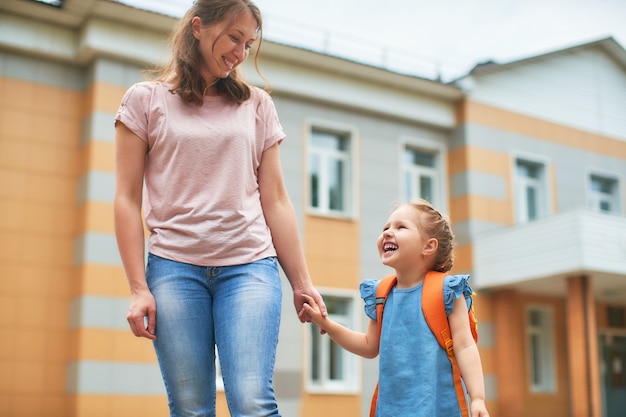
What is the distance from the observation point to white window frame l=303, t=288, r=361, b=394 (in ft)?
48.4

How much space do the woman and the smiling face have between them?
47cm

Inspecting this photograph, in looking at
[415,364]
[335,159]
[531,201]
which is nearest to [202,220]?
[415,364]

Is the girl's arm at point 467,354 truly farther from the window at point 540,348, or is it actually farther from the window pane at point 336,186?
the window at point 540,348

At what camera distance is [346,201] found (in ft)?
52.8

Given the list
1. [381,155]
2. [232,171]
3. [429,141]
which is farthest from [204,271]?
[429,141]

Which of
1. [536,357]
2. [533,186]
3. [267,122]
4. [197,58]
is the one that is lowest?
[536,357]

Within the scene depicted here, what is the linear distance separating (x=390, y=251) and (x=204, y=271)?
841mm

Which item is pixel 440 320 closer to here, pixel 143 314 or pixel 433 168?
pixel 143 314

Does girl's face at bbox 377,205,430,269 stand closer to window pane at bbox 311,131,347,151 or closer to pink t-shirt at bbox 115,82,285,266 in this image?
pink t-shirt at bbox 115,82,285,266

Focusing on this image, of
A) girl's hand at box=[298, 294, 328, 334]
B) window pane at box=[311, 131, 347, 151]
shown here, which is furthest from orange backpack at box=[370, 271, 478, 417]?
window pane at box=[311, 131, 347, 151]

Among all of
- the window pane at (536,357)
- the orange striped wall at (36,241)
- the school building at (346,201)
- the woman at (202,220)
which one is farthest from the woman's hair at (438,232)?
the window pane at (536,357)

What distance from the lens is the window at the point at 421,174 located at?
56.5 ft

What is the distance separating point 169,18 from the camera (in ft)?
45.5

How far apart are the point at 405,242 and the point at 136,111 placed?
1.17 meters
